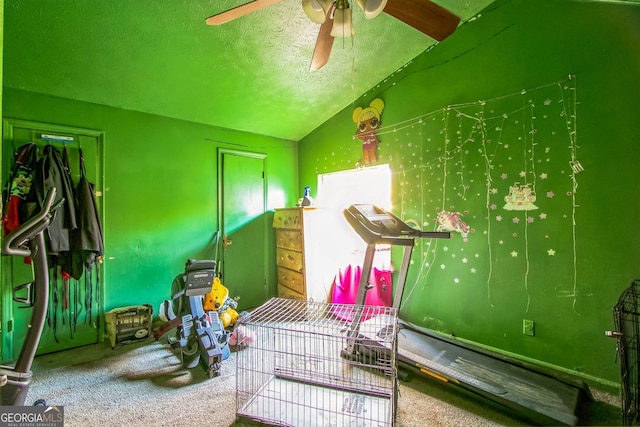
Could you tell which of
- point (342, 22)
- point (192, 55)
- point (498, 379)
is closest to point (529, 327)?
point (498, 379)

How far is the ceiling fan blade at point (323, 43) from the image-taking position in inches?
76.6

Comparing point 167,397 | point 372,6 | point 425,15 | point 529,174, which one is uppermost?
point 425,15

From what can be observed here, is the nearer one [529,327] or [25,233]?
[25,233]

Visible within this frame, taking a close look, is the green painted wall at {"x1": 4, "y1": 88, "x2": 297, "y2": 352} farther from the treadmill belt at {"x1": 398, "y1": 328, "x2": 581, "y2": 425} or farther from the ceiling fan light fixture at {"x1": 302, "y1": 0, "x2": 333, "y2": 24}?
the treadmill belt at {"x1": 398, "y1": 328, "x2": 581, "y2": 425}

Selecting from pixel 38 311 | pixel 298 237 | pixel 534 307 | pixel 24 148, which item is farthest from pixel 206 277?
pixel 534 307

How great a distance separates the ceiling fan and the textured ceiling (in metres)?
0.45

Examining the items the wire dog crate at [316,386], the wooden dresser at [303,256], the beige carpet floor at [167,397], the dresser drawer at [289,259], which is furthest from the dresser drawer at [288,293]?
the wire dog crate at [316,386]

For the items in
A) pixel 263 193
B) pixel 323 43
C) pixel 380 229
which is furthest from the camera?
pixel 263 193

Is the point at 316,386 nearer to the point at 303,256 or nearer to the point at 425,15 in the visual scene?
the point at 303,256

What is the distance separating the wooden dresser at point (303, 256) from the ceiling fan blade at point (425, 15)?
1.97m

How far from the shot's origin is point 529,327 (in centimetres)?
236

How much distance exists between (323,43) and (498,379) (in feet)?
8.17

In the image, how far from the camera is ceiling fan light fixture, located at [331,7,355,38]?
181 cm

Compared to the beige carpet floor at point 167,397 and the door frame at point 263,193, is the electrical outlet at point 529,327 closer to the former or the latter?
the beige carpet floor at point 167,397
